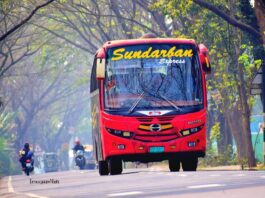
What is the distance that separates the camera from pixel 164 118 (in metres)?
24.6

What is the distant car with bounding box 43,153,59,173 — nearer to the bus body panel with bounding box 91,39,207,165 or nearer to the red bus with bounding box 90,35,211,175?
the red bus with bounding box 90,35,211,175

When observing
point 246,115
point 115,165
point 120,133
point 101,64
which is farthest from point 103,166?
point 246,115

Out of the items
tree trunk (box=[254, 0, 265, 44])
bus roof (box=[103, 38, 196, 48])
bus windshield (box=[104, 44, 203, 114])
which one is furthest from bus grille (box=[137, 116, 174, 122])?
tree trunk (box=[254, 0, 265, 44])

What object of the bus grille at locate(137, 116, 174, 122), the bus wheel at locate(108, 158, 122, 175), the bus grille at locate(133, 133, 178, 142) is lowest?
the bus wheel at locate(108, 158, 122, 175)

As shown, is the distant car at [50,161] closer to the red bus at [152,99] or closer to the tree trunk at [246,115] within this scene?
the tree trunk at [246,115]

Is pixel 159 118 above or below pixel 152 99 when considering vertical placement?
below

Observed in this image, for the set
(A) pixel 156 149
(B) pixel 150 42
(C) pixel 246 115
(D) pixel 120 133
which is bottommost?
(A) pixel 156 149

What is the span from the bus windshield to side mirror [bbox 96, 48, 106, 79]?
0.55 feet

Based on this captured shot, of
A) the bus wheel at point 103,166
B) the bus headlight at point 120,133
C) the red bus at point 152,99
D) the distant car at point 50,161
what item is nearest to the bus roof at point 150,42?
the red bus at point 152,99

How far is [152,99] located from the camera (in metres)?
24.8

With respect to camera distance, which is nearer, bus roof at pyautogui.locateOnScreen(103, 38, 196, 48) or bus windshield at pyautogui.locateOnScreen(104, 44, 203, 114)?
bus windshield at pyautogui.locateOnScreen(104, 44, 203, 114)

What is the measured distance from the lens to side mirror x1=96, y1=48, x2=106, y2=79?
2470 cm

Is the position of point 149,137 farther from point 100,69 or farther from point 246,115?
point 246,115

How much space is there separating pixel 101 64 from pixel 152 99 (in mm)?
1429
